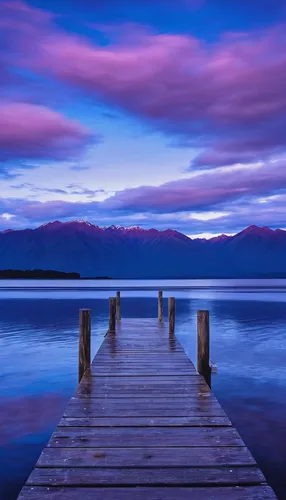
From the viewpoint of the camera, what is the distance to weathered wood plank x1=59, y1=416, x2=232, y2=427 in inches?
230

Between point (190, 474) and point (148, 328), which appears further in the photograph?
point (148, 328)

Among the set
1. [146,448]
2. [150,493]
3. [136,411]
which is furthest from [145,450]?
[136,411]

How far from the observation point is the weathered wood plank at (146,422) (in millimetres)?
5852

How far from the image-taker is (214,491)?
407 centimetres

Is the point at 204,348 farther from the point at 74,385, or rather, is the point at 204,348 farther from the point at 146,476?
the point at 74,385

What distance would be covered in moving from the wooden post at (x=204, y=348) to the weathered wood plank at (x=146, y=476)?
4.53m

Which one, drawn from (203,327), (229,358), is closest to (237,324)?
(229,358)

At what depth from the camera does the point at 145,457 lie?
189 inches

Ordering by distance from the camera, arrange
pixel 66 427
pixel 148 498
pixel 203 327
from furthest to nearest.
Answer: pixel 203 327, pixel 66 427, pixel 148 498

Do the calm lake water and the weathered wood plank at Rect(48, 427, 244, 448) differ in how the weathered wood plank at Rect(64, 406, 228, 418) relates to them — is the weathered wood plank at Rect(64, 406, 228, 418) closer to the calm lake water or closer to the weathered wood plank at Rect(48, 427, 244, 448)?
the weathered wood plank at Rect(48, 427, 244, 448)

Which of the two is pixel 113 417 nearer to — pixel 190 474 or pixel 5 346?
pixel 190 474

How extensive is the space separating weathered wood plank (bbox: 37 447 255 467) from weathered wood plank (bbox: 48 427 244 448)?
0.15m

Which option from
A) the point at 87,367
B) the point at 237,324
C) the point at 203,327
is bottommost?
the point at 237,324

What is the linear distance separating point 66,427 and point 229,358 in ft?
42.8
